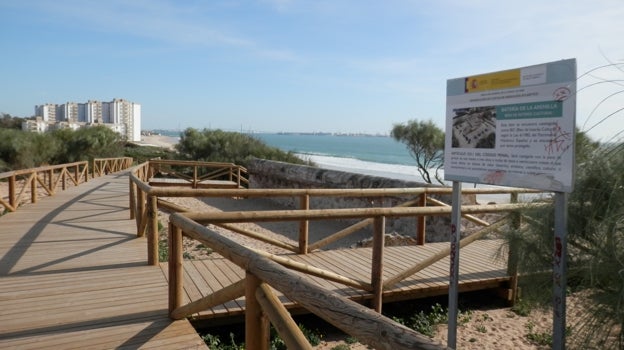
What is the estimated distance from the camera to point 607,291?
1905mm

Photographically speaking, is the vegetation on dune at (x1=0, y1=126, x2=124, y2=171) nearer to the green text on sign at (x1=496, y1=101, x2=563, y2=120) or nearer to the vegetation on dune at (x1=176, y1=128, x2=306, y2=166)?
the vegetation on dune at (x1=176, y1=128, x2=306, y2=166)

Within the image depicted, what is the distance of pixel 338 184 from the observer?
35.9 feet

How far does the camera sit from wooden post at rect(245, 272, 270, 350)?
201cm

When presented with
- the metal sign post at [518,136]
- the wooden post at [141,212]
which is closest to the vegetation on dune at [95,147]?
the wooden post at [141,212]

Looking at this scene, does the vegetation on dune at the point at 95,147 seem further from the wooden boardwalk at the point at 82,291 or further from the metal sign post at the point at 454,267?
the metal sign post at the point at 454,267

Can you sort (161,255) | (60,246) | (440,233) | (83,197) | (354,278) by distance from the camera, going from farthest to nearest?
1. (83,197)
2. (440,233)
3. (161,255)
4. (60,246)
5. (354,278)

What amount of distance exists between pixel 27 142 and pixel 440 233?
20.5m

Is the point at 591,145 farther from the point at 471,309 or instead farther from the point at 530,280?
the point at 471,309

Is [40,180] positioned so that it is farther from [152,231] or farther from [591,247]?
[591,247]

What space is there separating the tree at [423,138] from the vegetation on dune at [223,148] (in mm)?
5182

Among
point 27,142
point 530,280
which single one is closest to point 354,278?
point 530,280

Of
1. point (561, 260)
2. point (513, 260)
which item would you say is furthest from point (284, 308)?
point (513, 260)

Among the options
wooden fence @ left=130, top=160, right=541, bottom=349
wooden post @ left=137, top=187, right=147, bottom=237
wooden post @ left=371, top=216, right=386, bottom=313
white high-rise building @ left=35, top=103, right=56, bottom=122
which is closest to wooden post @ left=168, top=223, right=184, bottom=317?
wooden fence @ left=130, top=160, right=541, bottom=349

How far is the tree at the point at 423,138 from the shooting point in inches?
698
